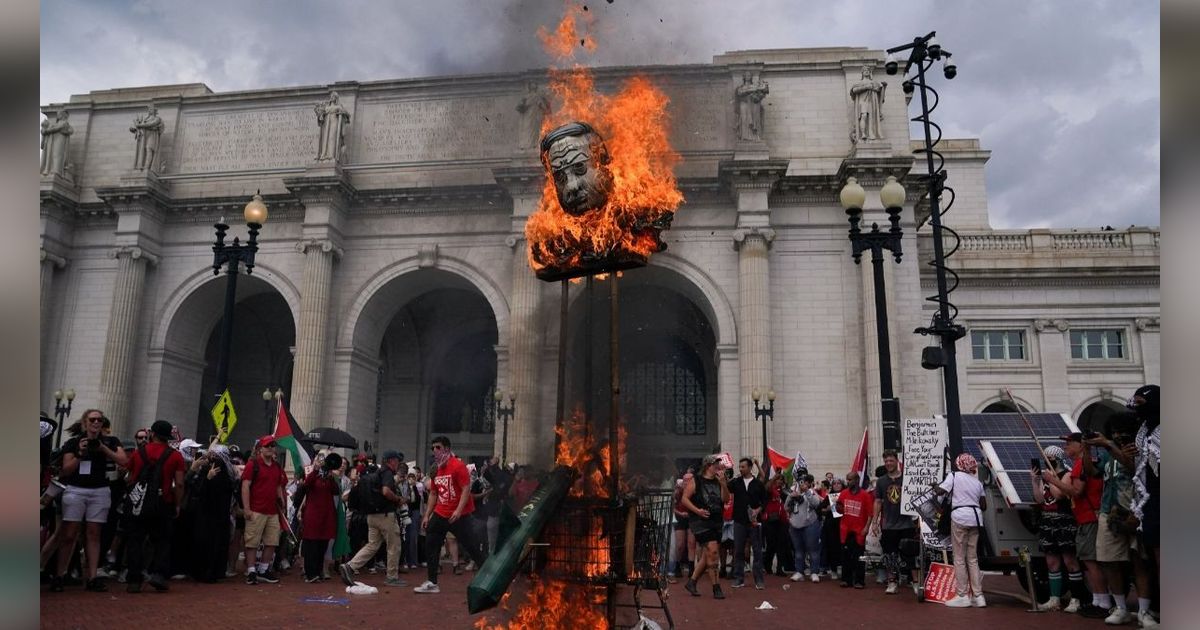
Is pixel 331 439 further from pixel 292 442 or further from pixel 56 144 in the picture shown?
pixel 56 144

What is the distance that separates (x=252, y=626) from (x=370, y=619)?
1.24 metres

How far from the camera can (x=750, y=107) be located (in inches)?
1098

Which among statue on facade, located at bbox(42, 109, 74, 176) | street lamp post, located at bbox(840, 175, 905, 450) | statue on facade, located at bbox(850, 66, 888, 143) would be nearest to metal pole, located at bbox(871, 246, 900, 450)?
street lamp post, located at bbox(840, 175, 905, 450)

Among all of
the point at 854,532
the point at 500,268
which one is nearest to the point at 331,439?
the point at 500,268

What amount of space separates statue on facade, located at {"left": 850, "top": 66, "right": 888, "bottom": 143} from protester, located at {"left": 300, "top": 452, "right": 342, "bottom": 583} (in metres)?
21.9

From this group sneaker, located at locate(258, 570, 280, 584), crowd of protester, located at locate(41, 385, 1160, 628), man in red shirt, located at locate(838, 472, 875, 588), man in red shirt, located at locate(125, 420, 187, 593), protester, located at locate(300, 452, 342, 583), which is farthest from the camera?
man in red shirt, located at locate(838, 472, 875, 588)

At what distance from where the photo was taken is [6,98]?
6.48ft

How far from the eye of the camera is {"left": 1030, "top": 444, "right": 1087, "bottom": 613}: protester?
9602 mm

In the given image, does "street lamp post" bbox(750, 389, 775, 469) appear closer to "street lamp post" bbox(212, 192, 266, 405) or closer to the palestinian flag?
the palestinian flag

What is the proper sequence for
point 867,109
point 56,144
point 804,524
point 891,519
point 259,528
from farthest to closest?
point 56,144 → point 867,109 → point 804,524 → point 891,519 → point 259,528

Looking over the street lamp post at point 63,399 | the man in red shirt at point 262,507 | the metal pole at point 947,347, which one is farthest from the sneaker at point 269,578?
the street lamp post at point 63,399

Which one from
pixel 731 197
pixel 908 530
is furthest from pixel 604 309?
pixel 731 197

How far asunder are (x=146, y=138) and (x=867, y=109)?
27.7 meters

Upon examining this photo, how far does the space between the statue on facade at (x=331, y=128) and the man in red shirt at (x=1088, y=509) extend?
2665cm
